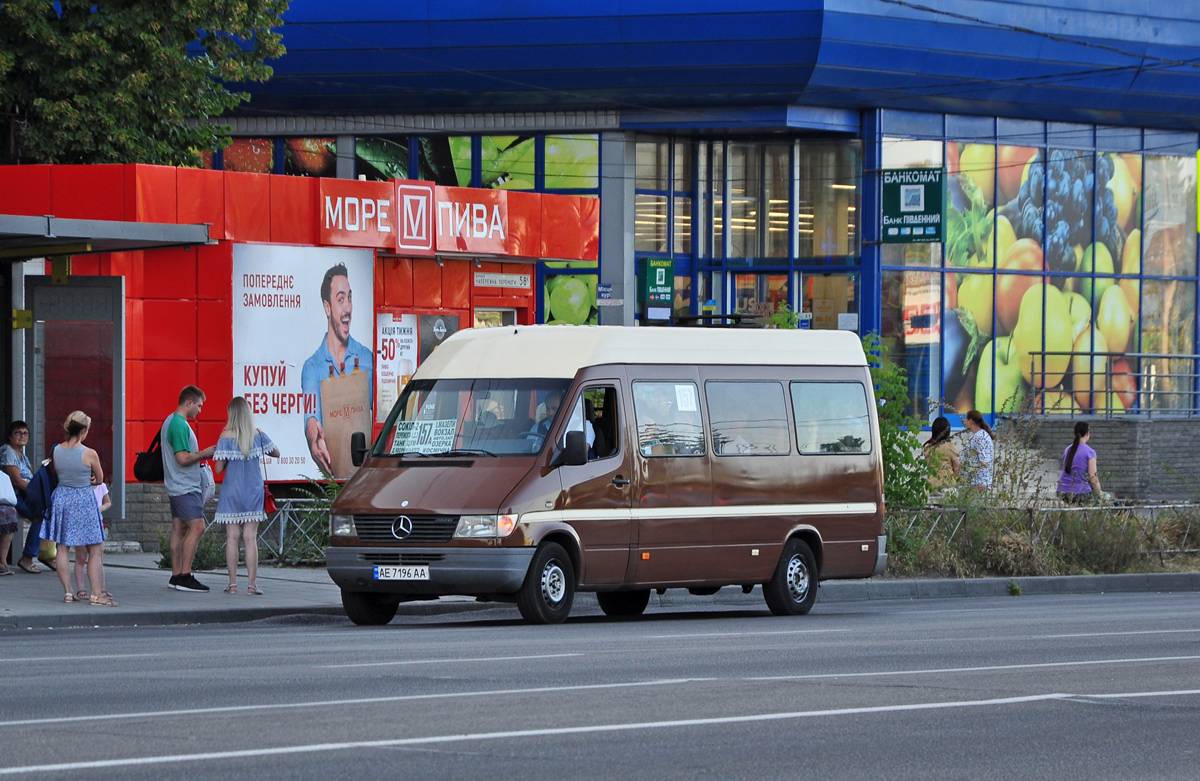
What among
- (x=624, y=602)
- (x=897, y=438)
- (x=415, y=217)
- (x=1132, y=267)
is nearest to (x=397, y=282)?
(x=415, y=217)

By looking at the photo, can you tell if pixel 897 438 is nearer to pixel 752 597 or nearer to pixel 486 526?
pixel 752 597

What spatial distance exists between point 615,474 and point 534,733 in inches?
271

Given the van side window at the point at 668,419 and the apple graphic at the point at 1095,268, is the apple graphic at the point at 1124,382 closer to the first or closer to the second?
the apple graphic at the point at 1095,268

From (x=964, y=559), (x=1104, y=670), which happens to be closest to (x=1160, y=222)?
(x=964, y=559)

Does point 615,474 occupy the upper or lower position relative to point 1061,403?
lower

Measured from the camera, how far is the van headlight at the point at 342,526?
1420 centimetres

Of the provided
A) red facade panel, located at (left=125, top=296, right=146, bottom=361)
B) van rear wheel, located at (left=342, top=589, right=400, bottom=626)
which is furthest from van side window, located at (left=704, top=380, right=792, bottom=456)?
red facade panel, located at (left=125, top=296, right=146, bottom=361)

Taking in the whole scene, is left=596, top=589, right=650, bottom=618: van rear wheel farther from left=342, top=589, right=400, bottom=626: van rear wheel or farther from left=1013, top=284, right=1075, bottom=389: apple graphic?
left=1013, top=284, right=1075, bottom=389: apple graphic

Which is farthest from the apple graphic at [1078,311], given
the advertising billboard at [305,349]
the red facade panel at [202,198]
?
the red facade panel at [202,198]

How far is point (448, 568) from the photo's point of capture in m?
13.7

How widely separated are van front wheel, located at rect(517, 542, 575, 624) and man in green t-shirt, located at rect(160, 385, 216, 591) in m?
4.13

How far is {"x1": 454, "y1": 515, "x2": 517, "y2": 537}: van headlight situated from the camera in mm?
13711

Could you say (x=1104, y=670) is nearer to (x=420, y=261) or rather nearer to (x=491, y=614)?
(x=491, y=614)

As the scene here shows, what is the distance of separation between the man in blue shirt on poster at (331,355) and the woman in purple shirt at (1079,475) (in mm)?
9169
